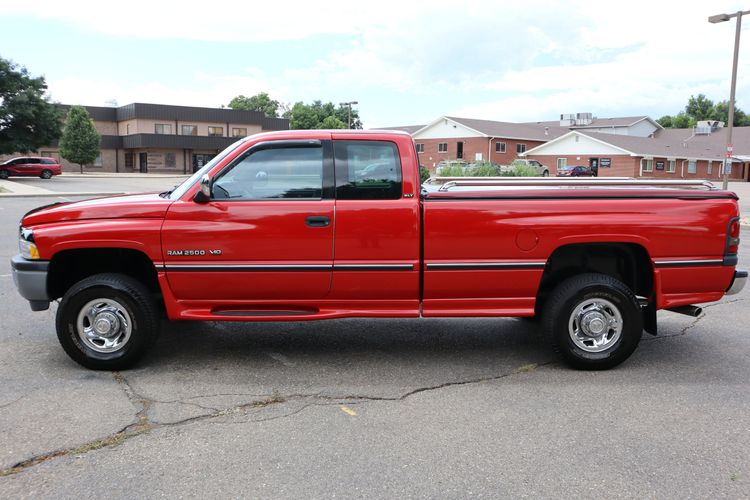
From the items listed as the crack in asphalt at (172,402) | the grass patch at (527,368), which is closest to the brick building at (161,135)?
the grass patch at (527,368)

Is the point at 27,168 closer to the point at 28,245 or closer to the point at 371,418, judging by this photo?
the point at 28,245

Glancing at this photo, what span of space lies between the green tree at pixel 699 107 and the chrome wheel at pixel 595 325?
120m

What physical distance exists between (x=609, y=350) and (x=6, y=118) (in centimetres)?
4880

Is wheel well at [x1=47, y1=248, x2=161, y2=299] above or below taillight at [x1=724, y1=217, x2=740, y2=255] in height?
below

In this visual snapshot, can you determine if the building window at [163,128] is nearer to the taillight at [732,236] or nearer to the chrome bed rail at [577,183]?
the chrome bed rail at [577,183]

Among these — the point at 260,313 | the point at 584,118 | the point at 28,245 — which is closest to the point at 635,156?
the point at 584,118

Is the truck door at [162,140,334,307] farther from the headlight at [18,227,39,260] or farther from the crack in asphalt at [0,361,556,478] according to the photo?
the headlight at [18,227,39,260]

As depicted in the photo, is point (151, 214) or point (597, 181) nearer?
point (151, 214)

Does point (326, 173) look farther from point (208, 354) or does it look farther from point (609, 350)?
point (609, 350)

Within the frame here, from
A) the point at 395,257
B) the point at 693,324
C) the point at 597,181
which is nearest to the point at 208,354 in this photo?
the point at 395,257

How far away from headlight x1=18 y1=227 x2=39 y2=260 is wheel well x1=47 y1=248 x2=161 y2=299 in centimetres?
18

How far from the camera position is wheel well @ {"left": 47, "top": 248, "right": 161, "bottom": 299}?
5371 millimetres

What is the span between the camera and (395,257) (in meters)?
5.19

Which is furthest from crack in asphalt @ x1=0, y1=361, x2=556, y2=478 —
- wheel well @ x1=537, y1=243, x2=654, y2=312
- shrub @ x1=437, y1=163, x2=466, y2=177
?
shrub @ x1=437, y1=163, x2=466, y2=177
